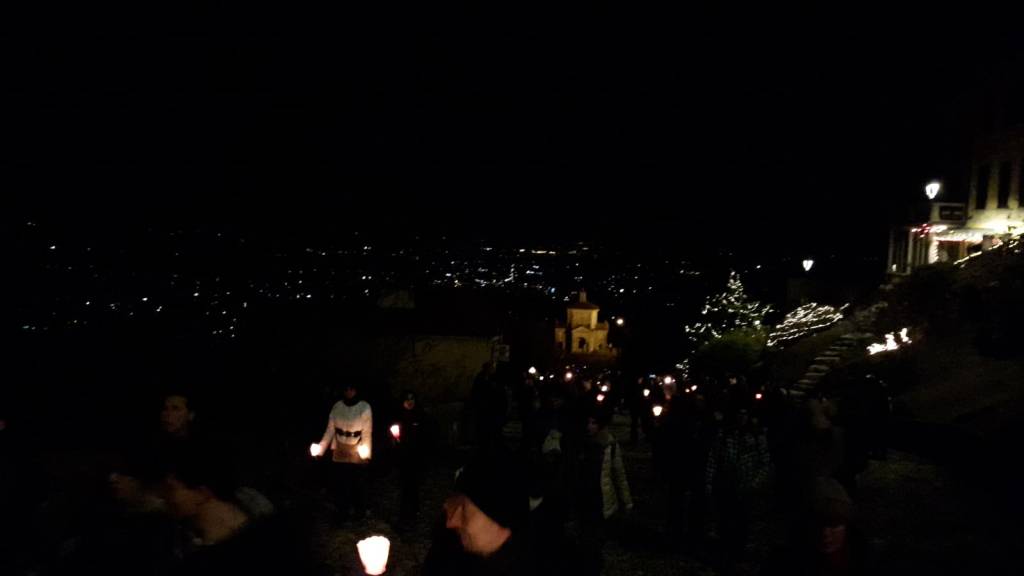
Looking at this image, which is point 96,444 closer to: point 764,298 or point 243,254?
point 243,254

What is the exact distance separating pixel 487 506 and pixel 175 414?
12.0 ft

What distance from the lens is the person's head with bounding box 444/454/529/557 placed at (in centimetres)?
334

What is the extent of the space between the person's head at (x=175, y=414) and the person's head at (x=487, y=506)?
333 cm

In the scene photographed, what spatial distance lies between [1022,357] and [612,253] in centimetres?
4732

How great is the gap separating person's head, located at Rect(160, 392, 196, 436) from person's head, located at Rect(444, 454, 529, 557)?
3.33 metres

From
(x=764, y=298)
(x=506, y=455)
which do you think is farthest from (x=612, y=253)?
(x=506, y=455)

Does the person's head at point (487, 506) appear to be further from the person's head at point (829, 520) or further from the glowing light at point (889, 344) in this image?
the glowing light at point (889, 344)

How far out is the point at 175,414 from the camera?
19.9 feet

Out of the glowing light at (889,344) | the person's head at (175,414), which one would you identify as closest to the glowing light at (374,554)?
the person's head at (175,414)

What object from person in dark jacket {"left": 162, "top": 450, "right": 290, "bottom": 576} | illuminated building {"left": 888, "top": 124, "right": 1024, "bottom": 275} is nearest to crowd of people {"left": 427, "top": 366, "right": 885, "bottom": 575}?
person in dark jacket {"left": 162, "top": 450, "right": 290, "bottom": 576}

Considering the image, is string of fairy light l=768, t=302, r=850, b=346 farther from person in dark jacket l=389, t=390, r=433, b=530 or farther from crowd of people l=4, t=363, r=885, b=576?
person in dark jacket l=389, t=390, r=433, b=530

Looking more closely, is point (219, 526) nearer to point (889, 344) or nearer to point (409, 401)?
point (409, 401)

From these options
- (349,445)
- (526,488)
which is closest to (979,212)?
(349,445)

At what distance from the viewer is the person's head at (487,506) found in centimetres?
334
